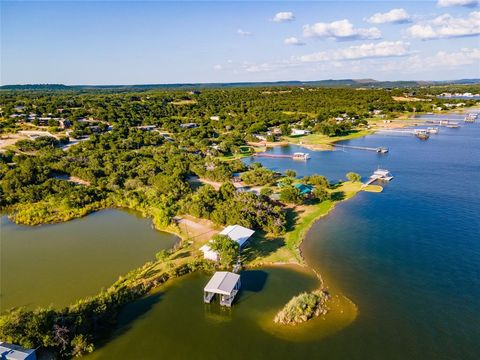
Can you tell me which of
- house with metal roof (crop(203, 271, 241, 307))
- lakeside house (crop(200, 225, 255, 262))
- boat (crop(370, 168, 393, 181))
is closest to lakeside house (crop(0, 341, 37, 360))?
house with metal roof (crop(203, 271, 241, 307))

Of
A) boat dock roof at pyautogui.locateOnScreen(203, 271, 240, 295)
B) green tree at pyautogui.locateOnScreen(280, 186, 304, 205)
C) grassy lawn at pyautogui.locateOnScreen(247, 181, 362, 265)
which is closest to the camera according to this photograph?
boat dock roof at pyautogui.locateOnScreen(203, 271, 240, 295)

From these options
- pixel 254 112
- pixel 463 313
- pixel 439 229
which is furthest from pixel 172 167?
pixel 254 112

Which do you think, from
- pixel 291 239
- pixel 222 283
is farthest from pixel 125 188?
pixel 222 283

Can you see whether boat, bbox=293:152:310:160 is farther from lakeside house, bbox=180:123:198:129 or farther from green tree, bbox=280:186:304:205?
lakeside house, bbox=180:123:198:129

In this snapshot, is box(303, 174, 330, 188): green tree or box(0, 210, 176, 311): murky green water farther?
box(303, 174, 330, 188): green tree

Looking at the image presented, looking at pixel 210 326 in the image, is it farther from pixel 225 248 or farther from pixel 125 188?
pixel 125 188

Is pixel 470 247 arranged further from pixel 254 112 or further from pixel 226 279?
pixel 254 112
